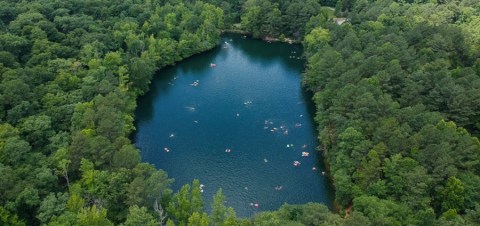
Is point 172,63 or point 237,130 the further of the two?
point 172,63

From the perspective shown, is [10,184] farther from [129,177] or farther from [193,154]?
[193,154]

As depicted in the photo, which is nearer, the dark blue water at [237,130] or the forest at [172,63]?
the forest at [172,63]

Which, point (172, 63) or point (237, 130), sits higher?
point (172, 63)

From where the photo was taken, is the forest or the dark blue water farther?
the dark blue water

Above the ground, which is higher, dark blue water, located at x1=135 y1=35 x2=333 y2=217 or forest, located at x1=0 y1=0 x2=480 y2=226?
forest, located at x1=0 y1=0 x2=480 y2=226

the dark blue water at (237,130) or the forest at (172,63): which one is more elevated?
the forest at (172,63)
